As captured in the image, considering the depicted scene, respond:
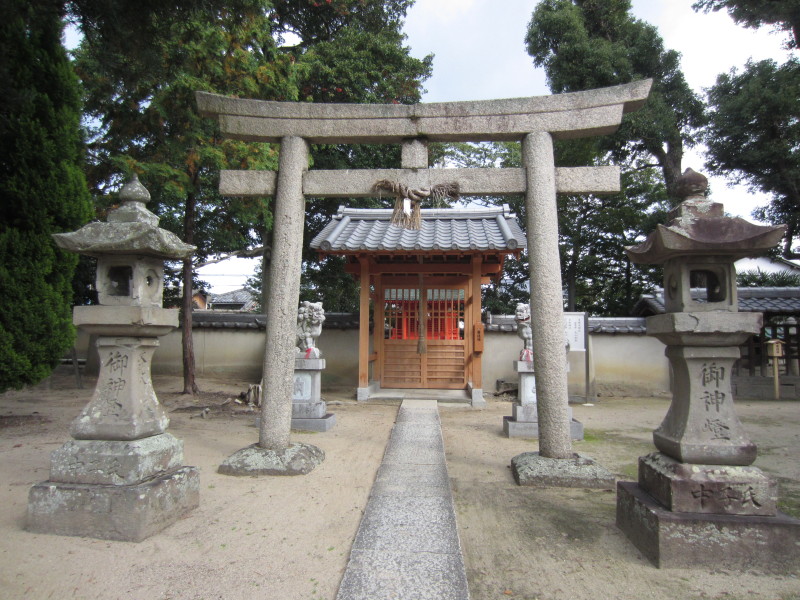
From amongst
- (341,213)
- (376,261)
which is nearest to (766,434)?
(376,261)

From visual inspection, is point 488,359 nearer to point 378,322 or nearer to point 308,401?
point 378,322

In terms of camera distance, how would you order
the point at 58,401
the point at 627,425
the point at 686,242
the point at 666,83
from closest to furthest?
the point at 686,242 → the point at 627,425 → the point at 58,401 → the point at 666,83

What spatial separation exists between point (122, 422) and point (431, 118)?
13.3 ft

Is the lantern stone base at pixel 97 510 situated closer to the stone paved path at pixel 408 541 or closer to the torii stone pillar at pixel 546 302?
the stone paved path at pixel 408 541

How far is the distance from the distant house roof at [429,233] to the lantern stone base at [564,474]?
18.5 ft

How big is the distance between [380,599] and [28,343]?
6.55 m

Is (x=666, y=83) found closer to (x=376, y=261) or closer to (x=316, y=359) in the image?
(x=376, y=261)

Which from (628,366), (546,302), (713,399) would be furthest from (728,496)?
(628,366)

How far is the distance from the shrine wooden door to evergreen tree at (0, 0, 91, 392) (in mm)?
6389

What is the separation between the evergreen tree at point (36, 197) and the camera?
634 cm

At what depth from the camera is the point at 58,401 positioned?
30.5ft

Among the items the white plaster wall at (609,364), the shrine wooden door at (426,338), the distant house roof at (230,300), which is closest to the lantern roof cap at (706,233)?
the shrine wooden door at (426,338)

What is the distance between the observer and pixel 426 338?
36.6ft

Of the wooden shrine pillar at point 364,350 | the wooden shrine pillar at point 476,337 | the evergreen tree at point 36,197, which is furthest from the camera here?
the wooden shrine pillar at point 364,350
